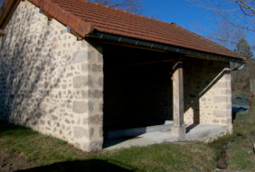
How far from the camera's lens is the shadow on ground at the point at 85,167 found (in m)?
4.14

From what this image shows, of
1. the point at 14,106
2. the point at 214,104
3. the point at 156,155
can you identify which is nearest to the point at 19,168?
the point at 156,155

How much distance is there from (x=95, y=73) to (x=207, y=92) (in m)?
5.49

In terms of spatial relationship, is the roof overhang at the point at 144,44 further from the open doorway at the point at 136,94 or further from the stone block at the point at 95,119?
the open doorway at the point at 136,94

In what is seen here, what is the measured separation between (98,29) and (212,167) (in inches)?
137

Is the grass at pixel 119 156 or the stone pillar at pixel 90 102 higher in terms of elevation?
the stone pillar at pixel 90 102

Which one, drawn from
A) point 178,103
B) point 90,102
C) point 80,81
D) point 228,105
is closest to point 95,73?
point 80,81

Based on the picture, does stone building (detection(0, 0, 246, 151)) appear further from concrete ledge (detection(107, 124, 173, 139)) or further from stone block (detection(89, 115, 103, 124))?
concrete ledge (detection(107, 124, 173, 139))

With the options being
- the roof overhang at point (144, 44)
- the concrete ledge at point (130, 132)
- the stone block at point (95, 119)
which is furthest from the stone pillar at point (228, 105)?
the stone block at point (95, 119)

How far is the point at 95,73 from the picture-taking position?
5160 mm

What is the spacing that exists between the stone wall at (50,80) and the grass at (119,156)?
36 centimetres

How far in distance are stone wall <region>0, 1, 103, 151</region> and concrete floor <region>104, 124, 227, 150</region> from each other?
2.70 ft

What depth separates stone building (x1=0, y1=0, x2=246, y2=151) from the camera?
5.16 metres

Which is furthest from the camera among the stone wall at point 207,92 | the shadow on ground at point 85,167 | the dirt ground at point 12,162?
the stone wall at point 207,92

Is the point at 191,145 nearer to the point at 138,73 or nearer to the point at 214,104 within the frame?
the point at 214,104
